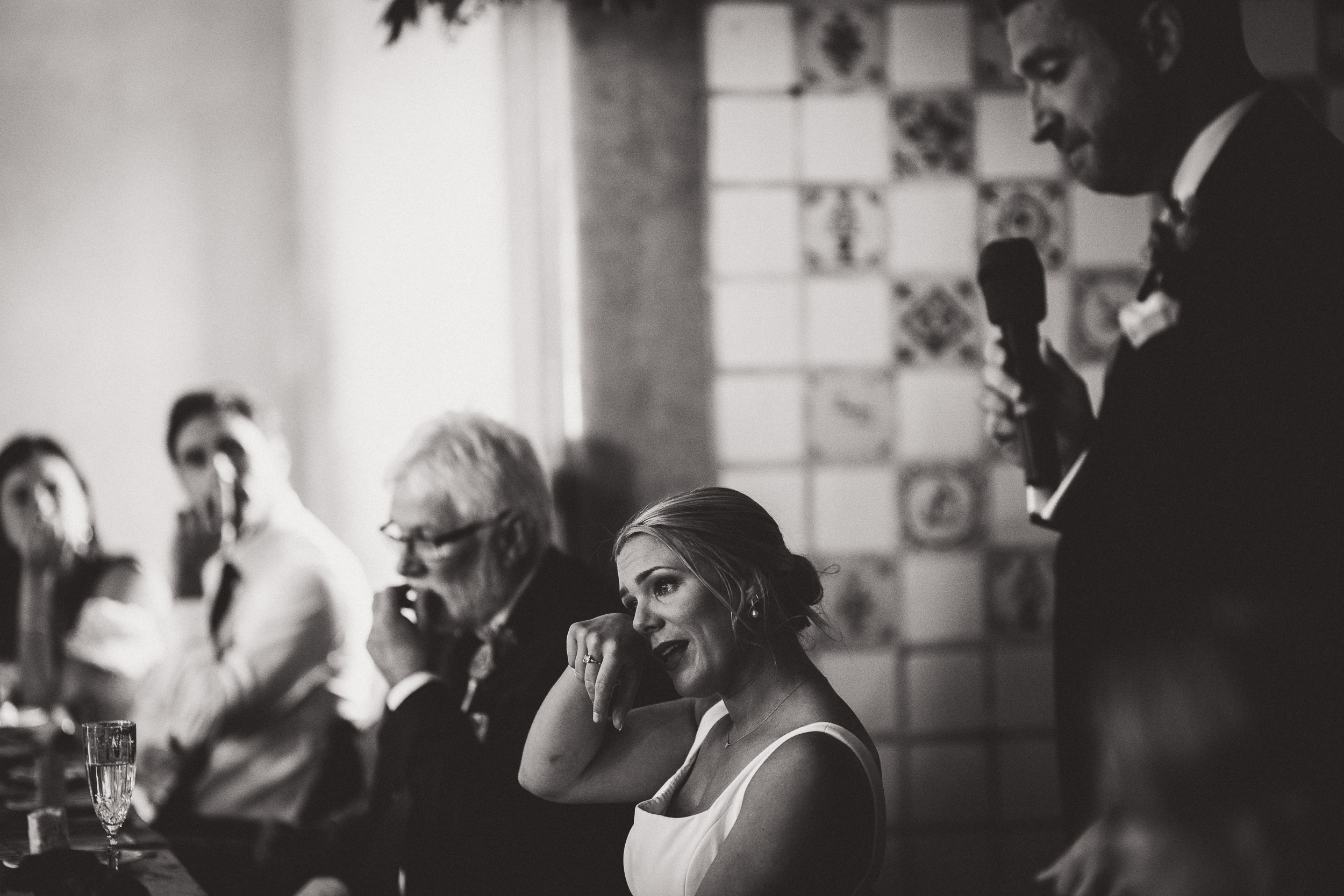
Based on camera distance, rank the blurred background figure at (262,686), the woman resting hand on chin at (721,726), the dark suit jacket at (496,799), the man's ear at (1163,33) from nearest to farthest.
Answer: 1. the woman resting hand on chin at (721,726)
2. the man's ear at (1163,33)
3. the dark suit jacket at (496,799)
4. the blurred background figure at (262,686)

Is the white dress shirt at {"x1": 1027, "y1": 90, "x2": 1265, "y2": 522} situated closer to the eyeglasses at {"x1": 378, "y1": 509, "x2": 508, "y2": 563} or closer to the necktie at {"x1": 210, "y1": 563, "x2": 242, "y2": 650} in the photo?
the eyeglasses at {"x1": 378, "y1": 509, "x2": 508, "y2": 563}

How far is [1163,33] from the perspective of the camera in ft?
5.65

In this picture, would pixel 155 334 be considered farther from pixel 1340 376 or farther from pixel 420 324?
pixel 1340 376

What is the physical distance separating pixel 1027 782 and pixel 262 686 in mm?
1726

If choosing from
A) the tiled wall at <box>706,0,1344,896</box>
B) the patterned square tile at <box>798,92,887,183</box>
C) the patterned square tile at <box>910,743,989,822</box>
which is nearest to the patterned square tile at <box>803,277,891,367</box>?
the tiled wall at <box>706,0,1344,896</box>

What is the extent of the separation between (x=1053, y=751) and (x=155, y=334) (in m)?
3.37

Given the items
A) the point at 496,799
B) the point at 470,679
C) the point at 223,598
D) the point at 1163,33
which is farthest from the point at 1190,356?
the point at 223,598

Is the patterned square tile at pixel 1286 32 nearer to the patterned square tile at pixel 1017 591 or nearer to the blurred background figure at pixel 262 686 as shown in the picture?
the patterned square tile at pixel 1017 591

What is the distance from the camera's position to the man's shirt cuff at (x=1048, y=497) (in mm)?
1797

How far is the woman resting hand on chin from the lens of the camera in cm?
146

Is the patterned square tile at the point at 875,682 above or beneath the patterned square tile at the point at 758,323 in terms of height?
beneath

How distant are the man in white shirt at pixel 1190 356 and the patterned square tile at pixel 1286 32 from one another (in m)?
1.48

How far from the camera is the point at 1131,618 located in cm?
156

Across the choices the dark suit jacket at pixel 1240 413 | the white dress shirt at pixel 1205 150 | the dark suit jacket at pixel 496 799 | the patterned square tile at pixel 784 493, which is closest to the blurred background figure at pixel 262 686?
the dark suit jacket at pixel 496 799
